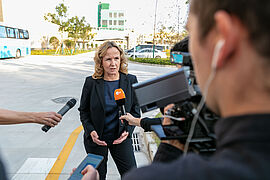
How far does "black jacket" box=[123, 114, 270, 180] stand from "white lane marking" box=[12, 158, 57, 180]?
3097mm

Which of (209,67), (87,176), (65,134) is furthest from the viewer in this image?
(65,134)

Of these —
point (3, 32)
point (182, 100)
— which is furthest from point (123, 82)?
point (3, 32)

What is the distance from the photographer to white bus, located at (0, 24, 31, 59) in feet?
66.1

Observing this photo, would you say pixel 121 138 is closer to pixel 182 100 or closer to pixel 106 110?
pixel 106 110

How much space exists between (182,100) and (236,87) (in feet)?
1.42

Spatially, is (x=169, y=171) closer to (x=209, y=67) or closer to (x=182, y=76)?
(x=209, y=67)

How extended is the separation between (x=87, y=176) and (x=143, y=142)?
10.2 feet

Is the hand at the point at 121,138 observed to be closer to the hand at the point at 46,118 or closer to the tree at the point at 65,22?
the hand at the point at 46,118

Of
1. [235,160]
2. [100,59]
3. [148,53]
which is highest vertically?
[100,59]

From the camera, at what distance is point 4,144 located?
424cm

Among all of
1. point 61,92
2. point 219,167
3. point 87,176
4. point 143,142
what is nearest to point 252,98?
point 219,167

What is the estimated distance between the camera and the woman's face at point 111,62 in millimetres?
2730

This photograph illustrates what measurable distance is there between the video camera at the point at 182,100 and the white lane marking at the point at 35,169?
2.79 m

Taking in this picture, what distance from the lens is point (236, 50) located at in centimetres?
60
